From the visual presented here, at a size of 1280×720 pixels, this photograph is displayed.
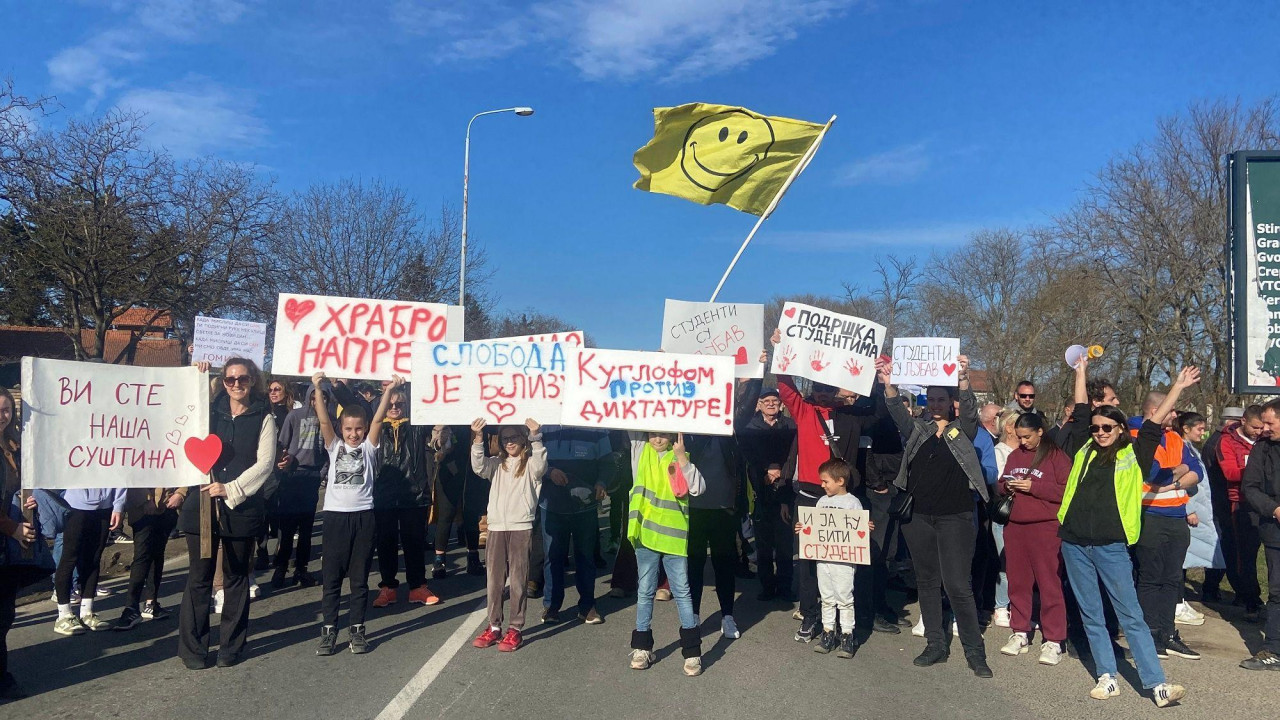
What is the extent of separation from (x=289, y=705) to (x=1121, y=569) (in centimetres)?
539

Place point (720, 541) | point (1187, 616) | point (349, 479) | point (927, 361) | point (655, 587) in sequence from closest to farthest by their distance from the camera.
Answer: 1. point (655, 587)
2. point (349, 479)
3. point (720, 541)
4. point (1187, 616)
5. point (927, 361)

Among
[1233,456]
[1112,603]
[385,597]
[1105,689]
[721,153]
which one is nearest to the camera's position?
[1105,689]

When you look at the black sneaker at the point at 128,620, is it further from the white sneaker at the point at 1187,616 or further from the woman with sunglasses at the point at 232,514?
the white sneaker at the point at 1187,616

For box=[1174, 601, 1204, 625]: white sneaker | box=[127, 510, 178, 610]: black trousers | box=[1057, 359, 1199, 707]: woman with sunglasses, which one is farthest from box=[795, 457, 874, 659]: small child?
box=[127, 510, 178, 610]: black trousers

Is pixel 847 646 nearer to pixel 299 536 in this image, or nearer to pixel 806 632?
pixel 806 632

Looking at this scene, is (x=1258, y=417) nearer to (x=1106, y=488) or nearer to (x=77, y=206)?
(x=1106, y=488)

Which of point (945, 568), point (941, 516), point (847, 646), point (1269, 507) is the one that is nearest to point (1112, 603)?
point (945, 568)

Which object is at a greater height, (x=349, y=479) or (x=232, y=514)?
(x=349, y=479)

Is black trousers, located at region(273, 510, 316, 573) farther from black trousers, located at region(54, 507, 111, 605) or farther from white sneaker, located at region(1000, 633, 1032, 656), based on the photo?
white sneaker, located at region(1000, 633, 1032, 656)

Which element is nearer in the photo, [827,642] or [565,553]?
[827,642]

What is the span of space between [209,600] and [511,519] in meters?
2.17

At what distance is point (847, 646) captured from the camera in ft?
21.6

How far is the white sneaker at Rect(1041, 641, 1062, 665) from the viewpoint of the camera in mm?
6405

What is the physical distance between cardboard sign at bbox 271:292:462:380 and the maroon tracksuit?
15.4 feet
